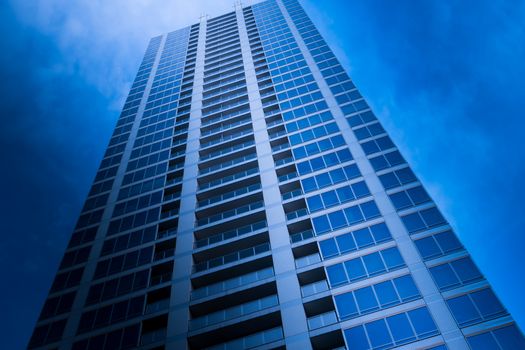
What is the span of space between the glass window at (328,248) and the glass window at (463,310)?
902 centimetres

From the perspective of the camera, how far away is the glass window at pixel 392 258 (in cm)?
3069

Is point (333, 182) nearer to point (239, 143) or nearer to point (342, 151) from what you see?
point (342, 151)

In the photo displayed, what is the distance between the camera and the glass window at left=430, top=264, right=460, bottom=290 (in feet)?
92.5

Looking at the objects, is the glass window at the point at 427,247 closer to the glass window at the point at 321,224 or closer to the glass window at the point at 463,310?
the glass window at the point at 463,310

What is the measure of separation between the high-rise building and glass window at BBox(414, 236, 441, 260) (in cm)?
12

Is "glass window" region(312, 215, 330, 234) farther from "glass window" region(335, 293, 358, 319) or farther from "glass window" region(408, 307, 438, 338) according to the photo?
"glass window" region(408, 307, 438, 338)

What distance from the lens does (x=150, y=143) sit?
184ft

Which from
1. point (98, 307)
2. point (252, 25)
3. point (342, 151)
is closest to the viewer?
point (98, 307)

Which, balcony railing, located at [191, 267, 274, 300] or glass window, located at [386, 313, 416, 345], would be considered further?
balcony railing, located at [191, 267, 274, 300]

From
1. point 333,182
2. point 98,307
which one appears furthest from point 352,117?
point 98,307

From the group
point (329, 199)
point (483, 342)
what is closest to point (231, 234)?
point (329, 199)

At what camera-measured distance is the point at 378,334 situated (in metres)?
26.9

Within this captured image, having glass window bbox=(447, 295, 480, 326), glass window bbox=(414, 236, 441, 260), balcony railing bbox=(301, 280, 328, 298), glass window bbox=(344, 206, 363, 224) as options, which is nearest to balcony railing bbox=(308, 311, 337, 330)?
balcony railing bbox=(301, 280, 328, 298)

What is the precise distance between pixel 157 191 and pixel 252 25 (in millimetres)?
46246
